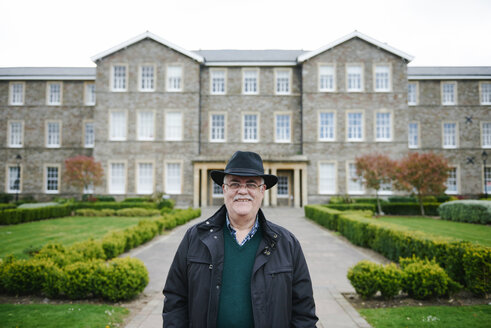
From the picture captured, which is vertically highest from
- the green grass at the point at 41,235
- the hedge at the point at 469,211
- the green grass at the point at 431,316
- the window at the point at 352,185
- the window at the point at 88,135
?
the window at the point at 88,135

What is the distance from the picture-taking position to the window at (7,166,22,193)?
95.7 ft

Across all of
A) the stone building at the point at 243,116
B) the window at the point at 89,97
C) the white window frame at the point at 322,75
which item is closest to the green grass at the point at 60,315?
the stone building at the point at 243,116

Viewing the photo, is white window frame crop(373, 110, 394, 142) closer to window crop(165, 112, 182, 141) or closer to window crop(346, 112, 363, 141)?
window crop(346, 112, 363, 141)

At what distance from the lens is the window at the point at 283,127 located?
28.1m

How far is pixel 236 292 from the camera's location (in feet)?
8.28

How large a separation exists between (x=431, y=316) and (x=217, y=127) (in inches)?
953

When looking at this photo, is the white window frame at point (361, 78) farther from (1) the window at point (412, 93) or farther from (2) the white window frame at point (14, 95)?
(2) the white window frame at point (14, 95)

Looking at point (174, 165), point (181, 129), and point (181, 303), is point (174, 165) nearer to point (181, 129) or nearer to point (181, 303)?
point (181, 129)

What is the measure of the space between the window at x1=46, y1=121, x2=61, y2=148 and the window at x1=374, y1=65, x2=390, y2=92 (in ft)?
88.0

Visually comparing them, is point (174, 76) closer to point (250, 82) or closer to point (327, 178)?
point (250, 82)

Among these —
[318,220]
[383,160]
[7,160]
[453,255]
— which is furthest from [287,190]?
[7,160]

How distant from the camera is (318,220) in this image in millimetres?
17391

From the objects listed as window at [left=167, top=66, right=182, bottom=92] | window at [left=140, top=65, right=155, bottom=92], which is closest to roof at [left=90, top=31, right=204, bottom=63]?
window at [left=167, top=66, right=182, bottom=92]

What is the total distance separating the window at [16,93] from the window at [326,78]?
83.5ft
